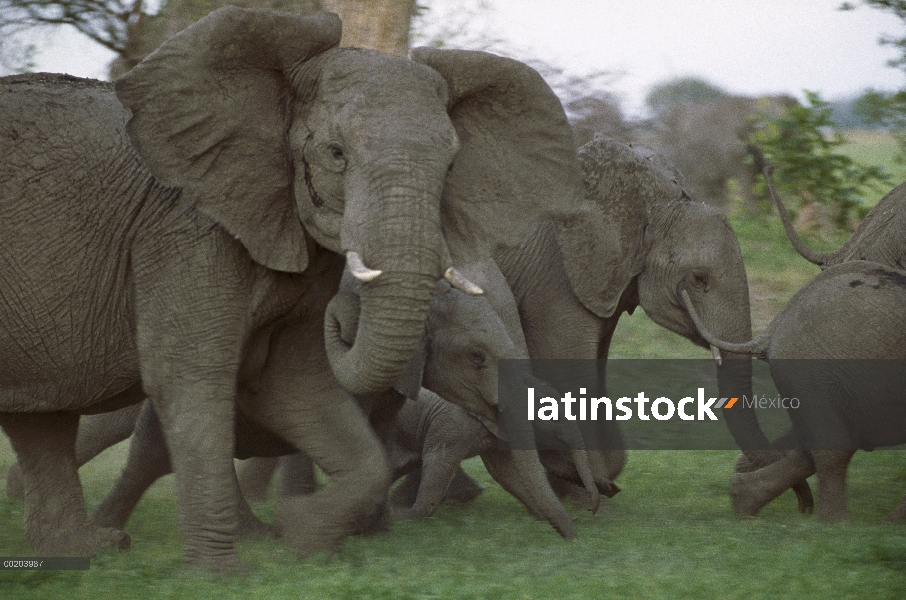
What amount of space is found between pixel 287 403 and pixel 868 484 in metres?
3.96

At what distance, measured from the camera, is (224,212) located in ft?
17.3

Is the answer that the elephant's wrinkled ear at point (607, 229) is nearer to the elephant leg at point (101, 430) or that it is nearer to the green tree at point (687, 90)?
the elephant leg at point (101, 430)

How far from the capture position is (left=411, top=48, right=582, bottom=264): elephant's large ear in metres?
5.64

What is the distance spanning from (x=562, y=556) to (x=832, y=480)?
177 centimetres

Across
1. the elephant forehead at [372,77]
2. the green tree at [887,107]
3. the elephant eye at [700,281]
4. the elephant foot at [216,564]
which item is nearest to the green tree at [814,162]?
the green tree at [887,107]

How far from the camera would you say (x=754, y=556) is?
215 inches

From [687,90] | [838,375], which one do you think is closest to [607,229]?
[838,375]

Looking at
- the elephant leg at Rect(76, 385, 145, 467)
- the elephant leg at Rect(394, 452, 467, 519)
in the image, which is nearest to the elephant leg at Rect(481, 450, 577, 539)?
the elephant leg at Rect(394, 452, 467, 519)

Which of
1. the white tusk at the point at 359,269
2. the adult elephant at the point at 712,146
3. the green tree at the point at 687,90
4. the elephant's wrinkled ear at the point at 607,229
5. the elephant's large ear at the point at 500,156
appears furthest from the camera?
the green tree at the point at 687,90

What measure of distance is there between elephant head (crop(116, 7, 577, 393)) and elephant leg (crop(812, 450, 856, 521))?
7.08 ft

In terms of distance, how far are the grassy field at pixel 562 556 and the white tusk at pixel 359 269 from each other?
1.13m

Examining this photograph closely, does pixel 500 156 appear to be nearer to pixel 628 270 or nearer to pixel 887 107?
pixel 628 270

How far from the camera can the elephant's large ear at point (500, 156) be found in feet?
18.5

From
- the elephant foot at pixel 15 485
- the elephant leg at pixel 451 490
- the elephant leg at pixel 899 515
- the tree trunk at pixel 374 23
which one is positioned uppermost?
the tree trunk at pixel 374 23
